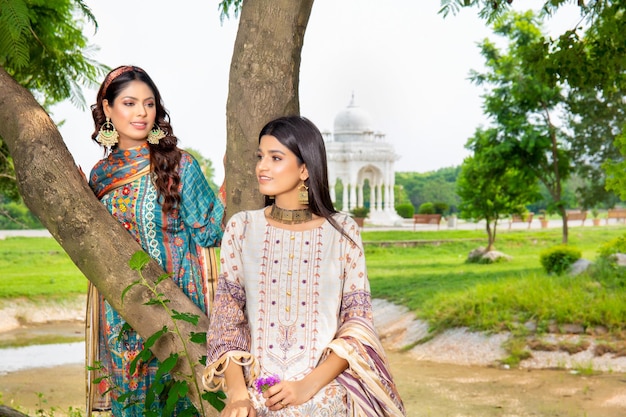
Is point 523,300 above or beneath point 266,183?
beneath

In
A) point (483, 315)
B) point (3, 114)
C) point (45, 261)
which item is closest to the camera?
point (3, 114)

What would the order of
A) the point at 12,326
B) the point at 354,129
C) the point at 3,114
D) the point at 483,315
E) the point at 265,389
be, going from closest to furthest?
the point at 265,389 < the point at 3,114 < the point at 483,315 < the point at 12,326 < the point at 354,129

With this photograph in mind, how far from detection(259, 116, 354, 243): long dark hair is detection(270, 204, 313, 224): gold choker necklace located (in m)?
0.02

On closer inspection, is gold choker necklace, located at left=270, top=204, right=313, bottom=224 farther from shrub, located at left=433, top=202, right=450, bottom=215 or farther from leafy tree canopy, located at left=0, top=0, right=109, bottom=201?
shrub, located at left=433, top=202, right=450, bottom=215

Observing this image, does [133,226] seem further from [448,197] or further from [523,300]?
[448,197]

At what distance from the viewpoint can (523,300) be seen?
7.90 m

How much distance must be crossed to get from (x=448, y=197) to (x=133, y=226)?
29679 mm

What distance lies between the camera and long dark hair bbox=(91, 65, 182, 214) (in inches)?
89.9

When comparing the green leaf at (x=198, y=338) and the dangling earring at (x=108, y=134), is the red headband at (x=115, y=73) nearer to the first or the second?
the dangling earring at (x=108, y=134)

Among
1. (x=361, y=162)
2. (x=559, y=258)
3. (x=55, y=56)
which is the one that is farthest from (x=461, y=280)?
(x=361, y=162)

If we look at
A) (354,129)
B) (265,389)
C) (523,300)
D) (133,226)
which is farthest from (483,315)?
(354,129)

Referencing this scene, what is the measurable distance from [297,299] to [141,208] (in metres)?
0.76

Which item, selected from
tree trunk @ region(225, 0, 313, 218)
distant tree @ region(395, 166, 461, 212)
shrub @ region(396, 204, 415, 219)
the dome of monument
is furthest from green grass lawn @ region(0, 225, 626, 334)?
distant tree @ region(395, 166, 461, 212)

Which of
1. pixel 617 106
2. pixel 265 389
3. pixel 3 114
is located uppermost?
pixel 617 106
